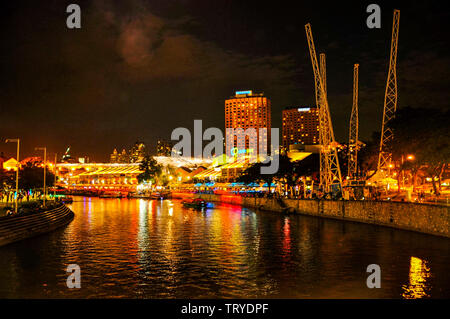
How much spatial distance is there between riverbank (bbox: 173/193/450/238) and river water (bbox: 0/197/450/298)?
4.35 ft

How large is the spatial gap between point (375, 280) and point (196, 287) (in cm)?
835

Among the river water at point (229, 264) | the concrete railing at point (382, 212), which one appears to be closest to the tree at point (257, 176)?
the concrete railing at point (382, 212)

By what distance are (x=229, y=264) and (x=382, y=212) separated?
2317cm

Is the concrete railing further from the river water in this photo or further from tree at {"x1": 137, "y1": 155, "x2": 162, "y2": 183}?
tree at {"x1": 137, "y1": 155, "x2": 162, "y2": 183}

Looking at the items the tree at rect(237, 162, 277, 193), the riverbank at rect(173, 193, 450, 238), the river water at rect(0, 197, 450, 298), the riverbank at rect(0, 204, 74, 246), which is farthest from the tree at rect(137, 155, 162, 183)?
the river water at rect(0, 197, 450, 298)

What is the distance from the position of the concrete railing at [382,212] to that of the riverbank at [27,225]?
102 feet

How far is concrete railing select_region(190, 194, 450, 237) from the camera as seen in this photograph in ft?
113

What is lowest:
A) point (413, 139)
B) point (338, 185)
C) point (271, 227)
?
point (271, 227)

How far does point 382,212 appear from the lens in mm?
43188

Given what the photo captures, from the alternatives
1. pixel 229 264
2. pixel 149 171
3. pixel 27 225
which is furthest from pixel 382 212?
pixel 149 171

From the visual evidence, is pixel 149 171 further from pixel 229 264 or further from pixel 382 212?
pixel 229 264
